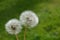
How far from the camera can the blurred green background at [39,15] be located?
464 centimetres

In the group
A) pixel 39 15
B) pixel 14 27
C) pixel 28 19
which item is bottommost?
pixel 14 27

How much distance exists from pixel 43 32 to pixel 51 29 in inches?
7.1

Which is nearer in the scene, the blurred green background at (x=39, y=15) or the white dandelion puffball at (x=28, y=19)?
the white dandelion puffball at (x=28, y=19)

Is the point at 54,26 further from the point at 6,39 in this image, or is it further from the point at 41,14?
the point at 6,39

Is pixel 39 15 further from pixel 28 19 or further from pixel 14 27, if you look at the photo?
pixel 14 27

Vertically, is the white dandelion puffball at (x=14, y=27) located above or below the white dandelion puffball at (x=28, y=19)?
below

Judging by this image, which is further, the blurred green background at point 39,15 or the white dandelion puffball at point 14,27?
the blurred green background at point 39,15

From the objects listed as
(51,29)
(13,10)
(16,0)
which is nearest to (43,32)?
(51,29)

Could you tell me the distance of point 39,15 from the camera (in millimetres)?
5344

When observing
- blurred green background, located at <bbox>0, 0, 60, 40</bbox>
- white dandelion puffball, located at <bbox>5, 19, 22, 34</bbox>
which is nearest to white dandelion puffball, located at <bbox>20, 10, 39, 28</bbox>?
white dandelion puffball, located at <bbox>5, 19, 22, 34</bbox>

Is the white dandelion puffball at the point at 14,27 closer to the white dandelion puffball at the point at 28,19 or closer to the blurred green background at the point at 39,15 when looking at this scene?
the white dandelion puffball at the point at 28,19

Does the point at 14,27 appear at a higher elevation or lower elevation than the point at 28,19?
lower

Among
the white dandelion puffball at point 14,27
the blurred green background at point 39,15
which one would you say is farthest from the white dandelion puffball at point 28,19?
the blurred green background at point 39,15

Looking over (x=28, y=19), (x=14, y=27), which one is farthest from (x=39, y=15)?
(x=14, y=27)
